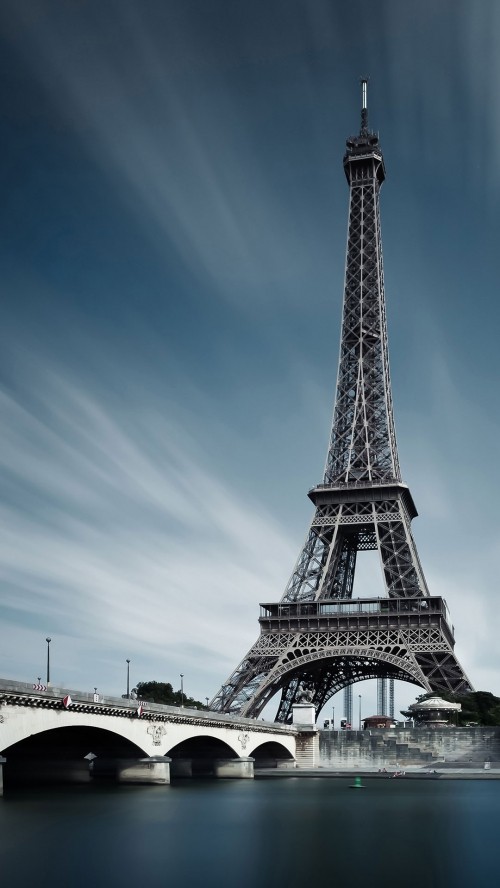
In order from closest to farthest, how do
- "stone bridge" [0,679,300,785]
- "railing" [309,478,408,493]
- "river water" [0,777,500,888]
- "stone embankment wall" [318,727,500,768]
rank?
Answer: "river water" [0,777,500,888] → "stone bridge" [0,679,300,785] → "stone embankment wall" [318,727,500,768] → "railing" [309,478,408,493]

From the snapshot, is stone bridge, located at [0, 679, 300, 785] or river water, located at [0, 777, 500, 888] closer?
river water, located at [0, 777, 500, 888]

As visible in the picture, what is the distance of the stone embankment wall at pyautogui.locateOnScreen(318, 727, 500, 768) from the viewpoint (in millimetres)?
92125

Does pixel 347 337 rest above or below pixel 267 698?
above

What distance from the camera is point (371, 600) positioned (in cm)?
11019

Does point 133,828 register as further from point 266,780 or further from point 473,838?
point 266,780

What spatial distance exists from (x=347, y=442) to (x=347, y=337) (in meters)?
17.6

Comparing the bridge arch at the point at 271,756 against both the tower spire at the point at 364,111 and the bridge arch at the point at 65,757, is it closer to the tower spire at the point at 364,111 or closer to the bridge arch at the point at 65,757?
the bridge arch at the point at 65,757

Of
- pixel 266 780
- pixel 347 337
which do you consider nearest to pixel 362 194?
pixel 347 337

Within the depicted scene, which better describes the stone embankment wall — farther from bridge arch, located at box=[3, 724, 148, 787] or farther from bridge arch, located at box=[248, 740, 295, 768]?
bridge arch, located at box=[3, 724, 148, 787]

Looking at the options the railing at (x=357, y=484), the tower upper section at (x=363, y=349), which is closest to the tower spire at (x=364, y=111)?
the tower upper section at (x=363, y=349)

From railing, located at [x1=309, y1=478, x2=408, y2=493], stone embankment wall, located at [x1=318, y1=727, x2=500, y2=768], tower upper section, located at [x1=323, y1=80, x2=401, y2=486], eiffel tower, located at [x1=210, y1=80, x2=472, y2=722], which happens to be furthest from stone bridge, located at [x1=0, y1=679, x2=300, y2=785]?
tower upper section, located at [x1=323, y1=80, x2=401, y2=486]

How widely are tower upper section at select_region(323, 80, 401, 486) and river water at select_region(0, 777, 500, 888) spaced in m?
65.9

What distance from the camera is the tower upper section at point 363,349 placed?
126 meters

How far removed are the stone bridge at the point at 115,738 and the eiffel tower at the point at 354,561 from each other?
39.9 feet
